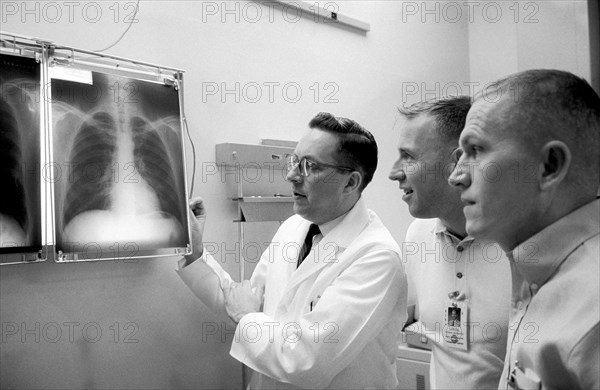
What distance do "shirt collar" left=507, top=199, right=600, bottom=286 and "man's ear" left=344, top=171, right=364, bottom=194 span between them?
3.14 ft

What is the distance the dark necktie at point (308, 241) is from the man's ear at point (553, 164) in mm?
1088

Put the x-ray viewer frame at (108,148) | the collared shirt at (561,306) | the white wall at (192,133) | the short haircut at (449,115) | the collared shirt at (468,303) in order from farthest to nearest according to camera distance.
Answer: the white wall at (192,133) < the x-ray viewer frame at (108,148) < the short haircut at (449,115) < the collared shirt at (468,303) < the collared shirt at (561,306)

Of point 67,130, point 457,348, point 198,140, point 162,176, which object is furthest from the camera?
point 198,140

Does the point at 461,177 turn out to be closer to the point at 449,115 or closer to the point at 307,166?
the point at 449,115

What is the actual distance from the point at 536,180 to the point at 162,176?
129cm

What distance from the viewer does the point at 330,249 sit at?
5.42ft

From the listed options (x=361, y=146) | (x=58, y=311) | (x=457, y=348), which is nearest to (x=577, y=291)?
(x=457, y=348)

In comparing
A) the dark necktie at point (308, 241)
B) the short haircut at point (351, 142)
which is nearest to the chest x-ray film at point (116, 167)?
the dark necktie at point (308, 241)

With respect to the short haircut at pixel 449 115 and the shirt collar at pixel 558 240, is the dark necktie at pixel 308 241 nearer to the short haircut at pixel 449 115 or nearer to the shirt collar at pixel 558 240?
the short haircut at pixel 449 115

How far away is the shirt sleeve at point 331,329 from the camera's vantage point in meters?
1.43

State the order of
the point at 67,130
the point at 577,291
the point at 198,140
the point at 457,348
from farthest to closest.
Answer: the point at 198,140, the point at 67,130, the point at 457,348, the point at 577,291

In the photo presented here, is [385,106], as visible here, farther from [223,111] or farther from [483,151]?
[483,151]

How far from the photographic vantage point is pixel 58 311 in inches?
64.1

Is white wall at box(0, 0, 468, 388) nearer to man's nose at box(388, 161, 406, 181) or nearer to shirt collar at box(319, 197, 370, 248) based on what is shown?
shirt collar at box(319, 197, 370, 248)
